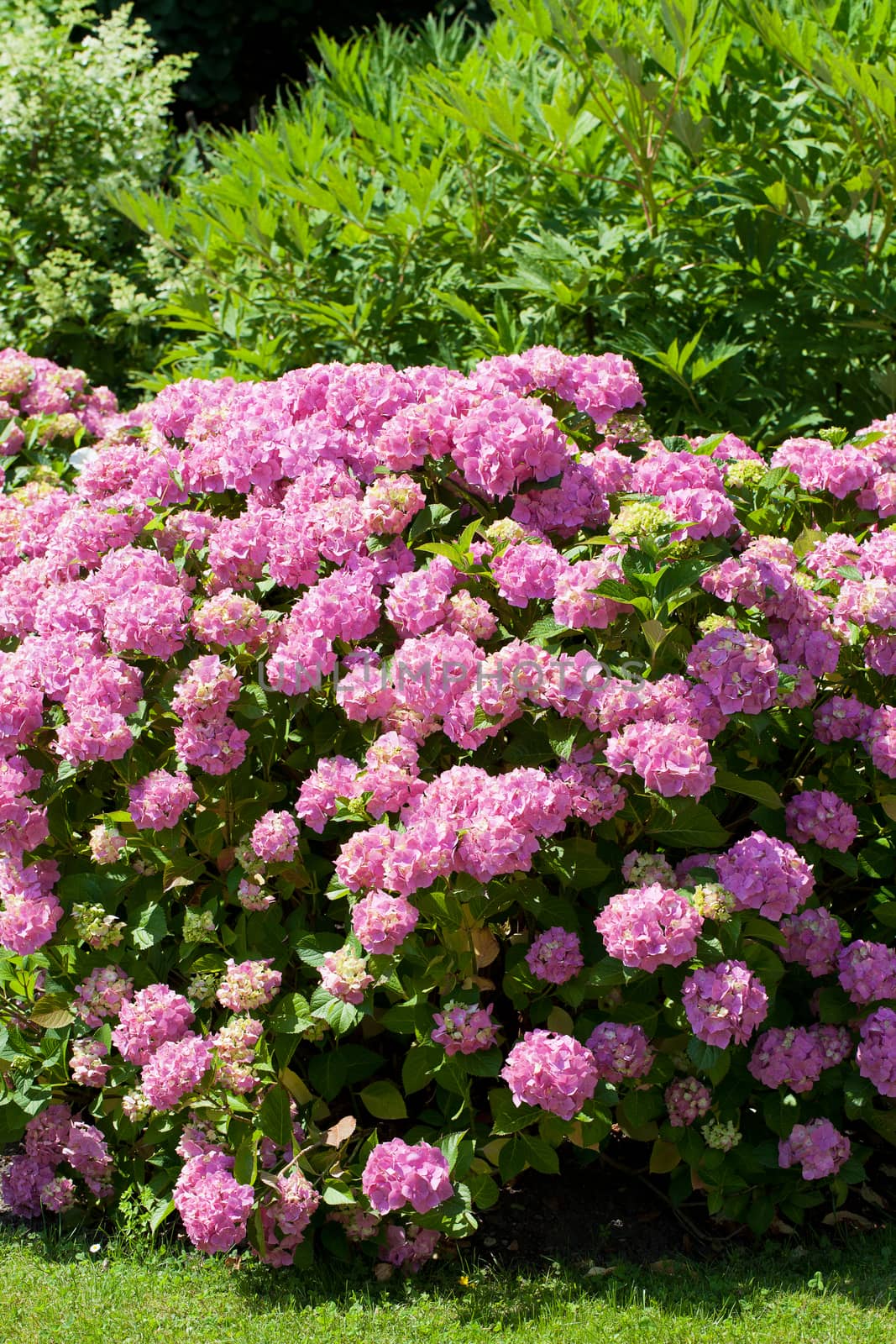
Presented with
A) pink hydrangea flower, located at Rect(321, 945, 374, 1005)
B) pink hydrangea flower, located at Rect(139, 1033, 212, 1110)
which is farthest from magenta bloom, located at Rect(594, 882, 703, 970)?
pink hydrangea flower, located at Rect(139, 1033, 212, 1110)

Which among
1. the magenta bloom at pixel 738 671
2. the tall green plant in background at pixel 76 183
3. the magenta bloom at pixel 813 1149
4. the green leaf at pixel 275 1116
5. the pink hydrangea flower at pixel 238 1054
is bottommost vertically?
the magenta bloom at pixel 813 1149

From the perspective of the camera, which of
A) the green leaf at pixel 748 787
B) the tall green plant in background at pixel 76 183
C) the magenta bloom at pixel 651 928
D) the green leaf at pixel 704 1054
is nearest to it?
the magenta bloom at pixel 651 928

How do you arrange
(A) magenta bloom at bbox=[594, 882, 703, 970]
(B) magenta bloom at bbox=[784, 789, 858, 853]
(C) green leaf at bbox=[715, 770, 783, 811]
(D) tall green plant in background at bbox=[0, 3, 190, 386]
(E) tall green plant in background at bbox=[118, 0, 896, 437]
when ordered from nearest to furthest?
(A) magenta bloom at bbox=[594, 882, 703, 970] → (C) green leaf at bbox=[715, 770, 783, 811] → (B) magenta bloom at bbox=[784, 789, 858, 853] → (E) tall green plant in background at bbox=[118, 0, 896, 437] → (D) tall green plant in background at bbox=[0, 3, 190, 386]

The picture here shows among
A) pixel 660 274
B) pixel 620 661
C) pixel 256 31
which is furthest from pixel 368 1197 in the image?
pixel 256 31

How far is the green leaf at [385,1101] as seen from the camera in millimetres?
3066

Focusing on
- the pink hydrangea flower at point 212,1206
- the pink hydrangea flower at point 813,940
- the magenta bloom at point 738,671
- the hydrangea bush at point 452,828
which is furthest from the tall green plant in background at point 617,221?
the pink hydrangea flower at point 212,1206

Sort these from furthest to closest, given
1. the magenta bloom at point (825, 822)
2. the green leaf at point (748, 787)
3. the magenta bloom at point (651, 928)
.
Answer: the magenta bloom at point (825, 822)
the green leaf at point (748, 787)
the magenta bloom at point (651, 928)

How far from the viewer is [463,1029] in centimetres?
294

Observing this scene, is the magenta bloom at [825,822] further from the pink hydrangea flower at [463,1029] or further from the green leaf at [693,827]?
the pink hydrangea flower at [463,1029]

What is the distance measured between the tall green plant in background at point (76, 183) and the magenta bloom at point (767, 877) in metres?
4.32

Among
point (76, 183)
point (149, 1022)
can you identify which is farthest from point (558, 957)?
point (76, 183)

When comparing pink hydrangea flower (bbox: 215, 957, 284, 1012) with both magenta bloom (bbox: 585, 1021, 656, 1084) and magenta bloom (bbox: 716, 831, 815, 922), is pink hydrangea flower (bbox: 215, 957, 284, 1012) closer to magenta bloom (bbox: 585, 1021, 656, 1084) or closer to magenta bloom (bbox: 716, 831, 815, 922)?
magenta bloom (bbox: 585, 1021, 656, 1084)

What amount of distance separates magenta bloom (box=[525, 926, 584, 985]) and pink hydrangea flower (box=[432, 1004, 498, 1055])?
145mm

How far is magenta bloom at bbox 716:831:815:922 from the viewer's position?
2.88m
